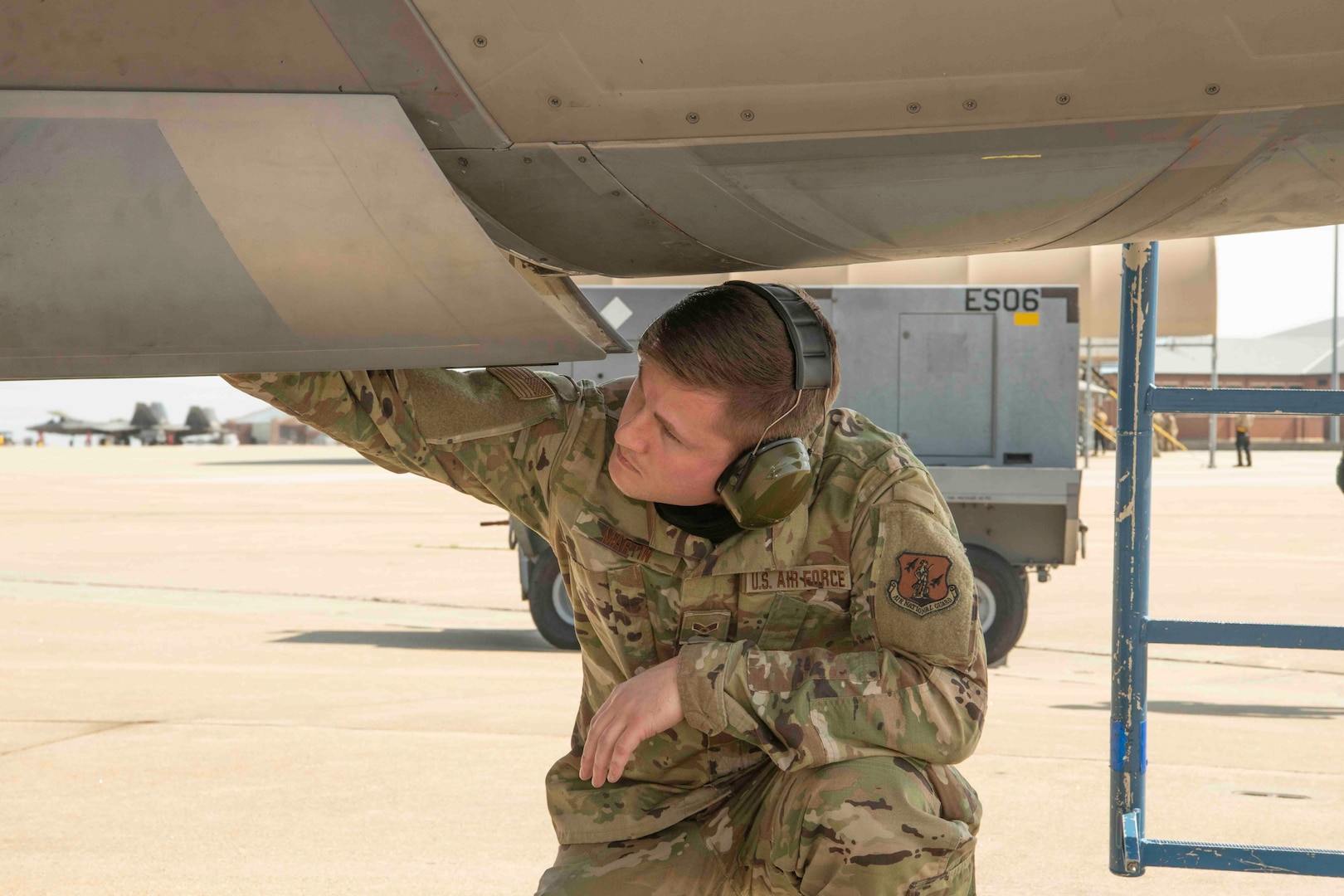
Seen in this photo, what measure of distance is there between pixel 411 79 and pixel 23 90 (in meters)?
0.55

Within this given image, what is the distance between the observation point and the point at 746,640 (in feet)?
6.84

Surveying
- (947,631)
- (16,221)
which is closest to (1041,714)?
(947,631)

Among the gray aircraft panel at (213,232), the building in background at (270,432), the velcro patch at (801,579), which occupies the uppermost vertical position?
the gray aircraft panel at (213,232)

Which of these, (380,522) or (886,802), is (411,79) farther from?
(380,522)

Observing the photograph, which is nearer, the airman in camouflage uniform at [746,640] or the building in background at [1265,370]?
the airman in camouflage uniform at [746,640]

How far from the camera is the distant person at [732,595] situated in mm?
1983

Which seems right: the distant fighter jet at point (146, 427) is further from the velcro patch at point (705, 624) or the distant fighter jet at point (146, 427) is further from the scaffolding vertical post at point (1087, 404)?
the velcro patch at point (705, 624)

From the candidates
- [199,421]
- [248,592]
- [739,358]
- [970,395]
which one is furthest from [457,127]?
[199,421]

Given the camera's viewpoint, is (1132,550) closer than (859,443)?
No

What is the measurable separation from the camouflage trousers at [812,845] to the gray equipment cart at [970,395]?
509 cm

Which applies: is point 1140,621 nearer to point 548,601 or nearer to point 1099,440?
point 548,601

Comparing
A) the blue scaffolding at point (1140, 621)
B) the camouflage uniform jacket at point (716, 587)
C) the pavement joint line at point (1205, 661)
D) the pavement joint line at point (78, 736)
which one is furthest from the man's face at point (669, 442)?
the pavement joint line at point (1205, 661)

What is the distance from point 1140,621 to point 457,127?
6.80ft

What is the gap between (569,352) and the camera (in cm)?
197
